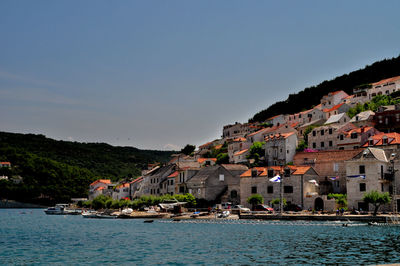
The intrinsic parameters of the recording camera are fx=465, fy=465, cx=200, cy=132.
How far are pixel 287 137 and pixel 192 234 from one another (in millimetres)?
44933

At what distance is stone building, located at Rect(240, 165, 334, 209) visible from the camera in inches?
2684

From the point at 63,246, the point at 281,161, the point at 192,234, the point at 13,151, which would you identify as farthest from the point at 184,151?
the point at 63,246

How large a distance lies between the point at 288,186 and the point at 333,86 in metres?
88.6

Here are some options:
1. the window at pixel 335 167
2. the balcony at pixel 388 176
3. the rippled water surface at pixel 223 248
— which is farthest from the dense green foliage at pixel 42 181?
the balcony at pixel 388 176

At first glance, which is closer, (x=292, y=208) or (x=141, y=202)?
(x=292, y=208)

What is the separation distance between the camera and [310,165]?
76438 mm

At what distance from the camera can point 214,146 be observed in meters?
135

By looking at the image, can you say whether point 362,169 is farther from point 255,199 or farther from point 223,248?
point 223,248

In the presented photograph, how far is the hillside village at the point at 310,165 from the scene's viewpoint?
205 feet

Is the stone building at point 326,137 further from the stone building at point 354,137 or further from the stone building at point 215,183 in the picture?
the stone building at point 215,183

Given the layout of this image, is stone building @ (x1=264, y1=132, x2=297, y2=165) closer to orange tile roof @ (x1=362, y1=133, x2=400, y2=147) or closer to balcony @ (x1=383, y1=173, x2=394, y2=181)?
orange tile roof @ (x1=362, y1=133, x2=400, y2=147)

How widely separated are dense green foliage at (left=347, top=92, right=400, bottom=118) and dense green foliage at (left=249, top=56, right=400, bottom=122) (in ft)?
70.7

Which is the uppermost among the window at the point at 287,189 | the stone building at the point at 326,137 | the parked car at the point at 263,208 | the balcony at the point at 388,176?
the stone building at the point at 326,137

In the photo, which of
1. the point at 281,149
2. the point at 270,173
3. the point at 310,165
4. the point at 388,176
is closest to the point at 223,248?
the point at 388,176
